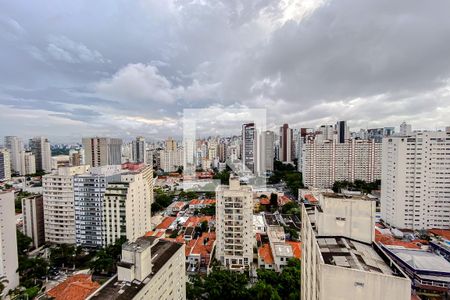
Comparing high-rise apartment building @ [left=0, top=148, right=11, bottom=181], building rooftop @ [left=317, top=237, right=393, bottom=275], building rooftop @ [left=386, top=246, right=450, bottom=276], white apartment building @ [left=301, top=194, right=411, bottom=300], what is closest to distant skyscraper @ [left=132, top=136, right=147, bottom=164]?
high-rise apartment building @ [left=0, top=148, right=11, bottom=181]

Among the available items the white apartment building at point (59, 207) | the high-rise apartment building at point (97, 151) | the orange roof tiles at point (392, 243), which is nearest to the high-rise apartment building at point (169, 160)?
the high-rise apartment building at point (97, 151)

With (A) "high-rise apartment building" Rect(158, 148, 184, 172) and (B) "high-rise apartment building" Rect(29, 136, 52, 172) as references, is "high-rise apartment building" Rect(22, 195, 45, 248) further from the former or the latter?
(B) "high-rise apartment building" Rect(29, 136, 52, 172)

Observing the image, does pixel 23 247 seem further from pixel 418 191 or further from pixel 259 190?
pixel 418 191

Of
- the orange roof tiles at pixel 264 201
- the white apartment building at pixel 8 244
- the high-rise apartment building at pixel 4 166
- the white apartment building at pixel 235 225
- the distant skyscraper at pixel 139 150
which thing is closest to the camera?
the white apartment building at pixel 8 244

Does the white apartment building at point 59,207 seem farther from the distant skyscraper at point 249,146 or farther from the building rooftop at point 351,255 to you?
the building rooftop at point 351,255

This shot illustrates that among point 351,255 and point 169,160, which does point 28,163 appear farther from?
point 351,255

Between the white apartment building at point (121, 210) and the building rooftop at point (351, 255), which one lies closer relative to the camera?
the building rooftop at point (351, 255)

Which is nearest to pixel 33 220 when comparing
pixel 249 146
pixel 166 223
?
pixel 166 223

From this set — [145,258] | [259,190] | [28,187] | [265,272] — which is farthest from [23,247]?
[259,190]
